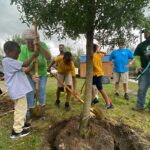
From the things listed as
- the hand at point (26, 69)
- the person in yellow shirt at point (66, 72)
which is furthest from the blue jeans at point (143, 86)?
the hand at point (26, 69)

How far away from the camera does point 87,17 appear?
5.79 metres

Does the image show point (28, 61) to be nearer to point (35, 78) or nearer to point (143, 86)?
point (35, 78)

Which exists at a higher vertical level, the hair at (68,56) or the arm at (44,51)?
the arm at (44,51)

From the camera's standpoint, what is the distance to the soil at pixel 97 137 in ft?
20.5

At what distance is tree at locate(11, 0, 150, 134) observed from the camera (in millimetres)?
5617

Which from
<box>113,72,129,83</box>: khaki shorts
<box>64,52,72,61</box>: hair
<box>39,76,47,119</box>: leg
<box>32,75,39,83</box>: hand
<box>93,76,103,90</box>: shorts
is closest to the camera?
<box>32,75,39,83</box>: hand

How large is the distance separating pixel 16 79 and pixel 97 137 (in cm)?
195

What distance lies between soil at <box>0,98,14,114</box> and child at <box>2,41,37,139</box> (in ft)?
6.84

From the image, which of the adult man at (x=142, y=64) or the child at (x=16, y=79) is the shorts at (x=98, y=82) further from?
the child at (x=16, y=79)

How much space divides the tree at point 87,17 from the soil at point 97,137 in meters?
0.23

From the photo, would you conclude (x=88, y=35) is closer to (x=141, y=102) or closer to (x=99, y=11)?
(x=99, y=11)

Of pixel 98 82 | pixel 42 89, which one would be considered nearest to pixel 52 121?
pixel 42 89

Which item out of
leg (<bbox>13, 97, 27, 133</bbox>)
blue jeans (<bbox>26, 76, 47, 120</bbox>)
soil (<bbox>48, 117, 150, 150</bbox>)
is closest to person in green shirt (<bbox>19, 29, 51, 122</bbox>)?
blue jeans (<bbox>26, 76, 47, 120</bbox>)

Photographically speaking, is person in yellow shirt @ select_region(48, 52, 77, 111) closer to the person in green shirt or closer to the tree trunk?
the person in green shirt
